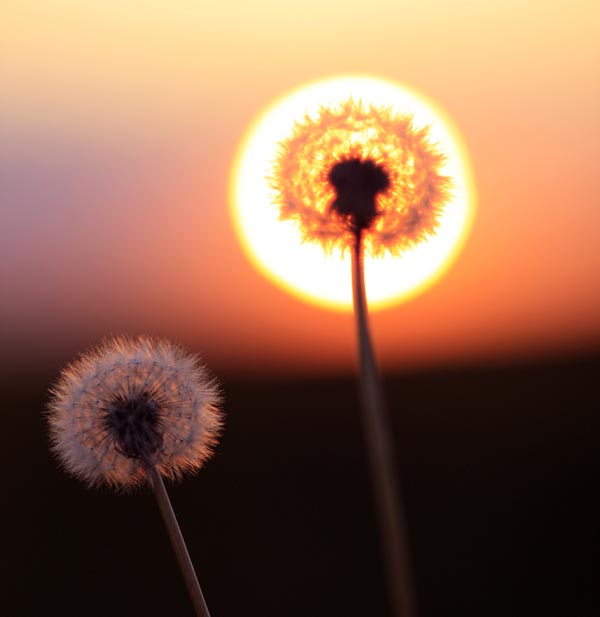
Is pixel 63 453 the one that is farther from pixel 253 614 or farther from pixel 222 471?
pixel 222 471

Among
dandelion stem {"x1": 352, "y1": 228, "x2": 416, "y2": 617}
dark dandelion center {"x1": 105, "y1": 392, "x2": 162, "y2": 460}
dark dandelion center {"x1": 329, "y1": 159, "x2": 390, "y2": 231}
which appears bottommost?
dandelion stem {"x1": 352, "y1": 228, "x2": 416, "y2": 617}

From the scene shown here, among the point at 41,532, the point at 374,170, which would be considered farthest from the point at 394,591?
the point at 41,532

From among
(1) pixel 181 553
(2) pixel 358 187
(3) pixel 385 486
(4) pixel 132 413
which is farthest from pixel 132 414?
(3) pixel 385 486

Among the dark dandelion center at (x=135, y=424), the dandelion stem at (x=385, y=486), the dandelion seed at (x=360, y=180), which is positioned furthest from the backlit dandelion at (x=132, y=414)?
the dandelion stem at (x=385, y=486)

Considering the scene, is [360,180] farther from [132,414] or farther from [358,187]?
[132,414]

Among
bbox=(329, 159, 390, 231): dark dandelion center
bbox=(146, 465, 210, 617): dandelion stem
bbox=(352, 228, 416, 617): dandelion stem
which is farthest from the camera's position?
bbox=(329, 159, 390, 231): dark dandelion center

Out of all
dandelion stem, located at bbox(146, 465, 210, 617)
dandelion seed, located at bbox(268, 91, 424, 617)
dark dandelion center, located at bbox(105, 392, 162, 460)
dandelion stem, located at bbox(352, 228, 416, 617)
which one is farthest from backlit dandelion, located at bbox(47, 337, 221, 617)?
dandelion stem, located at bbox(352, 228, 416, 617)

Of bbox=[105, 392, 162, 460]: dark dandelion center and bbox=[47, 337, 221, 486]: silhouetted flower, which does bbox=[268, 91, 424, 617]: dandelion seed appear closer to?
bbox=[47, 337, 221, 486]: silhouetted flower

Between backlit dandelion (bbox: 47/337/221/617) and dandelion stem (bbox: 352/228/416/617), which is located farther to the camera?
backlit dandelion (bbox: 47/337/221/617)
